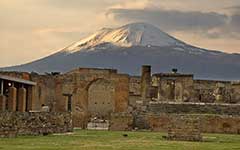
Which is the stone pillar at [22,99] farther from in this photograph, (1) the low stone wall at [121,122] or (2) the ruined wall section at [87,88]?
(2) the ruined wall section at [87,88]

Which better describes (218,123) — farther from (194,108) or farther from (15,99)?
(15,99)

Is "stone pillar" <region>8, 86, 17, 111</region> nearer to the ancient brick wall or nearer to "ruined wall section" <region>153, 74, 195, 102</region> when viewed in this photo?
"ruined wall section" <region>153, 74, 195, 102</region>

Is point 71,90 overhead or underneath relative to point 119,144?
overhead

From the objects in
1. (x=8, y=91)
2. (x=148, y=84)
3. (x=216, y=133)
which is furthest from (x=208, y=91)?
(x=8, y=91)

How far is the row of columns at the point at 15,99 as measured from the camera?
4093 cm

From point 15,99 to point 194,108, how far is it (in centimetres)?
1210

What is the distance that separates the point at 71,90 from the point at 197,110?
12127 mm

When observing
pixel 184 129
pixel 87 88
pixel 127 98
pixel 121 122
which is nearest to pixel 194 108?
pixel 121 122

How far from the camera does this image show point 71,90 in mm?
57188

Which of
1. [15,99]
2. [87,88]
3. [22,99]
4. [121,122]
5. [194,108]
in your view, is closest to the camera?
[15,99]

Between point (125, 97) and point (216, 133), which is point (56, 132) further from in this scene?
point (125, 97)

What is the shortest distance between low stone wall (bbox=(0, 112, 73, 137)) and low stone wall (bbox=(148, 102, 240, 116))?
9.49 metres

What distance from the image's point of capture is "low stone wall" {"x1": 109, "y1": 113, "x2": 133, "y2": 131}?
149ft

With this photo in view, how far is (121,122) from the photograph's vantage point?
150 ft
